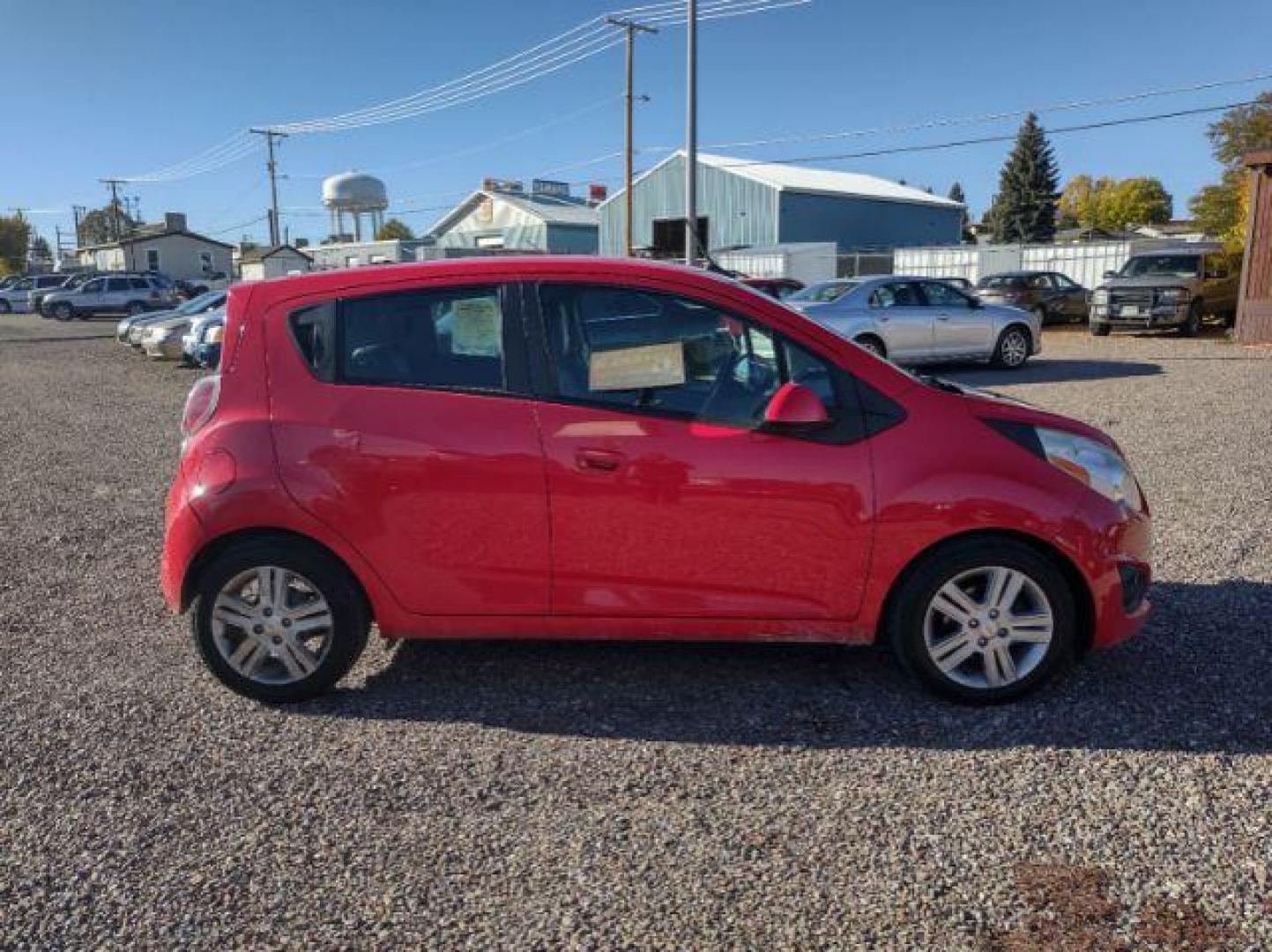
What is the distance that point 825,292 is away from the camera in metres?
14.6

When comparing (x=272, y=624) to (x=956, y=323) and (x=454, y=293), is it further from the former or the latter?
(x=956, y=323)

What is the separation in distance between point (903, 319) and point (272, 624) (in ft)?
40.1

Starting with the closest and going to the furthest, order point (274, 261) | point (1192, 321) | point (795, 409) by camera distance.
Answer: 1. point (795, 409)
2. point (1192, 321)
3. point (274, 261)

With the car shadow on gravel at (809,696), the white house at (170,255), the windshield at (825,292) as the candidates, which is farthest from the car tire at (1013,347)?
the white house at (170,255)

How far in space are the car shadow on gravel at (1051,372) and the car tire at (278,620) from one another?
11.5m

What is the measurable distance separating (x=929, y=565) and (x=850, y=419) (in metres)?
0.62

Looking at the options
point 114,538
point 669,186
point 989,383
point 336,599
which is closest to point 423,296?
point 336,599

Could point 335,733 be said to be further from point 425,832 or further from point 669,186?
point 669,186

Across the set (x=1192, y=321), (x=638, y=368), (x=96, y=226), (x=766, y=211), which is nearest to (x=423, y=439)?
(x=638, y=368)

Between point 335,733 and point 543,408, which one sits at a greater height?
point 543,408

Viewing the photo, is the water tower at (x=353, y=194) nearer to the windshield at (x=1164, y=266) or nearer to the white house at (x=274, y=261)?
the white house at (x=274, y=261)

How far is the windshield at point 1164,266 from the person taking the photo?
20.8 metres

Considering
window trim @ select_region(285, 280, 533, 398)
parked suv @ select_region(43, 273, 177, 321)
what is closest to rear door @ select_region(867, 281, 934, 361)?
window trim @ select_region(285, 280, 533, 398)

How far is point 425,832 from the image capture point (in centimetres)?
303
